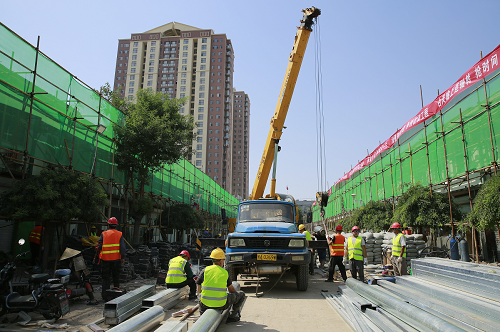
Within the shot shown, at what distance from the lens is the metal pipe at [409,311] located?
3.76 m

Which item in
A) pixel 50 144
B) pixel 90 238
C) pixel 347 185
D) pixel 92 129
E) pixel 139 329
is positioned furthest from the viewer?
pixel 347 185

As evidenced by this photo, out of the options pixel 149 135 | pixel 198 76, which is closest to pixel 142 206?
pixel 149 135

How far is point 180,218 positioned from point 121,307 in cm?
1479

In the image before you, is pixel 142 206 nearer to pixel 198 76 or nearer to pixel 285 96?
pixel 285 96

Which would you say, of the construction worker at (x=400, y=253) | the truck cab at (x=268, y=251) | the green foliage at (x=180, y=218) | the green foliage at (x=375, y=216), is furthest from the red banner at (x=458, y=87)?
the green foliage at (x=180, y=218)

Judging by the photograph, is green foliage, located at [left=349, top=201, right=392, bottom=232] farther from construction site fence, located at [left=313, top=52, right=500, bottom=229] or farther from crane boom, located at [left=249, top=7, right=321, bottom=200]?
crane boom, located at [left=249, top=7, right=321, bottom=200]

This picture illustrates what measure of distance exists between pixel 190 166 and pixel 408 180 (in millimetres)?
17936

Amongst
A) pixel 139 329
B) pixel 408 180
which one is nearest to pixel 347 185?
pixel 408 180

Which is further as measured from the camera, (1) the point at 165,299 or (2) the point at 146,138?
(2) the point at 146,138

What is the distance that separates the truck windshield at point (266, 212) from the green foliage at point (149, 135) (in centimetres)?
716

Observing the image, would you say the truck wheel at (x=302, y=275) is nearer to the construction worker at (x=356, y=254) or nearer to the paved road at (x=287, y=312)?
the paved road at (x=287, y=312)

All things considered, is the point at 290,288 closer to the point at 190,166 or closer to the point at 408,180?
the point at 408,180

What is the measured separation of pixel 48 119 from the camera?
10992 mm

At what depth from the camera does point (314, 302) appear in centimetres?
693
